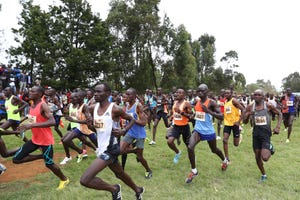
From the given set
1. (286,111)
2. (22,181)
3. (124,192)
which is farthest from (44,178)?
(286,111)

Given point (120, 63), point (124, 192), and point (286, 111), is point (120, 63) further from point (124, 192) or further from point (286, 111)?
point (124, 192)

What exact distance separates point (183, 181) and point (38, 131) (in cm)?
313

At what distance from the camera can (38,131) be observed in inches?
206

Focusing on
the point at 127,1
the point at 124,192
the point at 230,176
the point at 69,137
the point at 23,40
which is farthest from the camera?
the point at 127,1

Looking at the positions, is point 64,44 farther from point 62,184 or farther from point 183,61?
point 62,184

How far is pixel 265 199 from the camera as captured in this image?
4984mm

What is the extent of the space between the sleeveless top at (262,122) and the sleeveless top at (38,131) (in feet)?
13.8

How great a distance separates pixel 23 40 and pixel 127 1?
41.3ft

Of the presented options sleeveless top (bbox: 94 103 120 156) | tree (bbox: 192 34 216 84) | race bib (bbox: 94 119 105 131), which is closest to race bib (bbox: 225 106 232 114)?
sleeveless top (bbox: 94 103 120 156)

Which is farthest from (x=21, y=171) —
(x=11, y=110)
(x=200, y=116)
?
(x=200, y=116)

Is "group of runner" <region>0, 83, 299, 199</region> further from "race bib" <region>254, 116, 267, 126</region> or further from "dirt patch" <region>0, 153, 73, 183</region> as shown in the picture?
"dirt patch" <region>0, 153, 73, 183</region>

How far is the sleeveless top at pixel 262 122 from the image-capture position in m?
5.86

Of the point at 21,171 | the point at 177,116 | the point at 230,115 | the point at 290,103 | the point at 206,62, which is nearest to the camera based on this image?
the point at 21,171

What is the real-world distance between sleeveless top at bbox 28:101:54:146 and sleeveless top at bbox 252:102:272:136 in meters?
4.21
